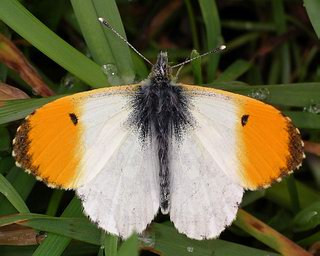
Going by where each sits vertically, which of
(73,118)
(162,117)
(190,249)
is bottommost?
(190,249)

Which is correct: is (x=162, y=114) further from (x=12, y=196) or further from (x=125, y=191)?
(x=12, y=196)

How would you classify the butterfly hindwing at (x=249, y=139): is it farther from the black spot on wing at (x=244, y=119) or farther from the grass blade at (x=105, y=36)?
the grass blade at (x=105, y=36)

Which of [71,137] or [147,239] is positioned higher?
[71,137]

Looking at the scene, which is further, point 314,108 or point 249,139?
point 314,108

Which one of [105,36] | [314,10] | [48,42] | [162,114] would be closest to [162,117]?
[162,114]

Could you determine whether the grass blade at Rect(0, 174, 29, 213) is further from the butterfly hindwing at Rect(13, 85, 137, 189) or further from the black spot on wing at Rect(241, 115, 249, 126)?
the black spot on wing at Rect(241, 115, 249, 126)

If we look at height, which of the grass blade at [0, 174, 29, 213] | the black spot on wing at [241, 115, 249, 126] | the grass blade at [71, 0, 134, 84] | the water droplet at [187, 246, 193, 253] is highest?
the grass blade at [71, 0, 134, 84]

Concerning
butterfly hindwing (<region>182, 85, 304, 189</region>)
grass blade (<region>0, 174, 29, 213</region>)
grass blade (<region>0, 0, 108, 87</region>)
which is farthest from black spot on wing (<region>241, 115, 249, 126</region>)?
grass blade (<region>0, 174, 29, 213</region>)

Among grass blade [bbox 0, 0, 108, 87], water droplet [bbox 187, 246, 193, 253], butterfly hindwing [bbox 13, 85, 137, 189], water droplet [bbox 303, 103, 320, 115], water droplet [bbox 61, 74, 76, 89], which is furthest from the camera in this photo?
water droplet [bbox 61, 74, 76, 89]
